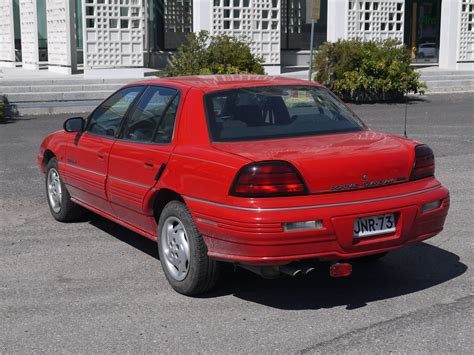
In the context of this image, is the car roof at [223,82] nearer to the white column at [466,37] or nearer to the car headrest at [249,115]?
the car headrest at [249,115]

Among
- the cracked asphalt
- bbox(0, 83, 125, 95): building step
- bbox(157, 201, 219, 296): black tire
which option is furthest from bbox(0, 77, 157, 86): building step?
bbox(157, 201, 219, 296): black tire

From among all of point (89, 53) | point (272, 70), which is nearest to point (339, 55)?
point (272, 70)

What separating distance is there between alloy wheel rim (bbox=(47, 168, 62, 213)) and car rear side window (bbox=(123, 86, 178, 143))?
1728mm

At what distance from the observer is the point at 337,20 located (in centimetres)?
2508

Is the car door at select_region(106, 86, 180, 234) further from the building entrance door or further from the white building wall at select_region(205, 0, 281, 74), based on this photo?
the building entrance door

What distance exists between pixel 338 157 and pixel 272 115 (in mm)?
905

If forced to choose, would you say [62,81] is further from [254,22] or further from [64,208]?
[64,208]

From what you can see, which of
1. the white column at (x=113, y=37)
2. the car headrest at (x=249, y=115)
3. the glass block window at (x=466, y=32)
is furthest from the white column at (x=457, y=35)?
the car headrest at (x=249, y=115)

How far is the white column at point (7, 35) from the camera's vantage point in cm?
2733

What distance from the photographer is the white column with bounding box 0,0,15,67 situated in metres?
27.3

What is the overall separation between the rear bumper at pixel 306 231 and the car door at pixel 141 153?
0.62m

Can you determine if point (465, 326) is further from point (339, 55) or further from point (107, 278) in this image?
point (339, 55)

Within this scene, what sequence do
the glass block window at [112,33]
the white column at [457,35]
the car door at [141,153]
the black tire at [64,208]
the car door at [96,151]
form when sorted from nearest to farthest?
the car door at [141,153] < the car door at [96,151] < the black tire at [64,208] < the glass block window at [112,33] < the white column at [457,35]

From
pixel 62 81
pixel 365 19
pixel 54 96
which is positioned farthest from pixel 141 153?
pixel 365 19
